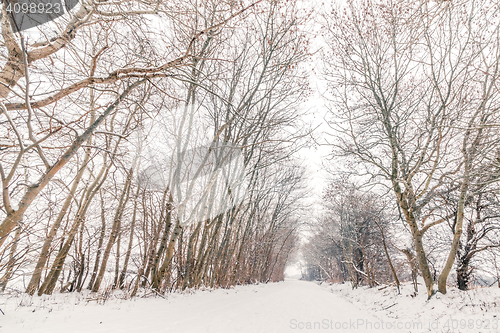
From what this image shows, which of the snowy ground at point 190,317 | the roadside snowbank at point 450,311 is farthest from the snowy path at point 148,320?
the roadside snowbank at point 450,311

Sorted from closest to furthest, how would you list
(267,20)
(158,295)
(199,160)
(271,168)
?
(158,295) → (267,20) → (199,160) → (271,168)

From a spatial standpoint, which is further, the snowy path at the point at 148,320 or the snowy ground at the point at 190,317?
the snowy ground at the point at 190,317

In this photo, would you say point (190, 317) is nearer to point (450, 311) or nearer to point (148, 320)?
point (148, 320)

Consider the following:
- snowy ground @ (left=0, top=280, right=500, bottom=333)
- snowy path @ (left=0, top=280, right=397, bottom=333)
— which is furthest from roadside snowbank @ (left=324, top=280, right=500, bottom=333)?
snowy path @ (left=0, top=280, right=397, bottom=333)

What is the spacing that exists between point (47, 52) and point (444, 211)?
10.9m

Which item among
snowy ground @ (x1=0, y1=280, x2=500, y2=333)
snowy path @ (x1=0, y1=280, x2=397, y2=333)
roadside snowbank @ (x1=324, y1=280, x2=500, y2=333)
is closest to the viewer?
snowy path @ (x1=0, y1=280, x2=397, y2=333)

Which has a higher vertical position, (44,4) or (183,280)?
(44,4)

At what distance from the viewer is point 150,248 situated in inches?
244

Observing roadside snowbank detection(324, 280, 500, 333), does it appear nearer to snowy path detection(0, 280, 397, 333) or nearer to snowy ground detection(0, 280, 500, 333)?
snowy ground detection(0, 280, 500, 333)

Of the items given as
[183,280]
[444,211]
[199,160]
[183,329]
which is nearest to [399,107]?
[444,211]

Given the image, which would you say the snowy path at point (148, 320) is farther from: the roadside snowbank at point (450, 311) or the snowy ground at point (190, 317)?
the roadside snowbank at point (450, 311)

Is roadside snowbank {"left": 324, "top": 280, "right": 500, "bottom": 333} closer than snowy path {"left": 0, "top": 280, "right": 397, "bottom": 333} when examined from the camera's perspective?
No

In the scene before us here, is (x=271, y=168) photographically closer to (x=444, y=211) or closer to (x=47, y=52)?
(x=444, y=211)

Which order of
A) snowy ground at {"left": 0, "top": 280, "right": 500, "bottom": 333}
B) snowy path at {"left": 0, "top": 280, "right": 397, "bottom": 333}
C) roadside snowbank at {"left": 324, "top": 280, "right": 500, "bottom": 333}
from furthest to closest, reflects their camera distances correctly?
roadside snowbank at {"left": 324, "top": 280, "right": 500, "bottom": 333} < snowy ground at {"left": 0, "top": 280, "right": 500, "bottom": 333} < snowy path at {"left": 0, "top": 280, "right": 397, "bottom": 333}
